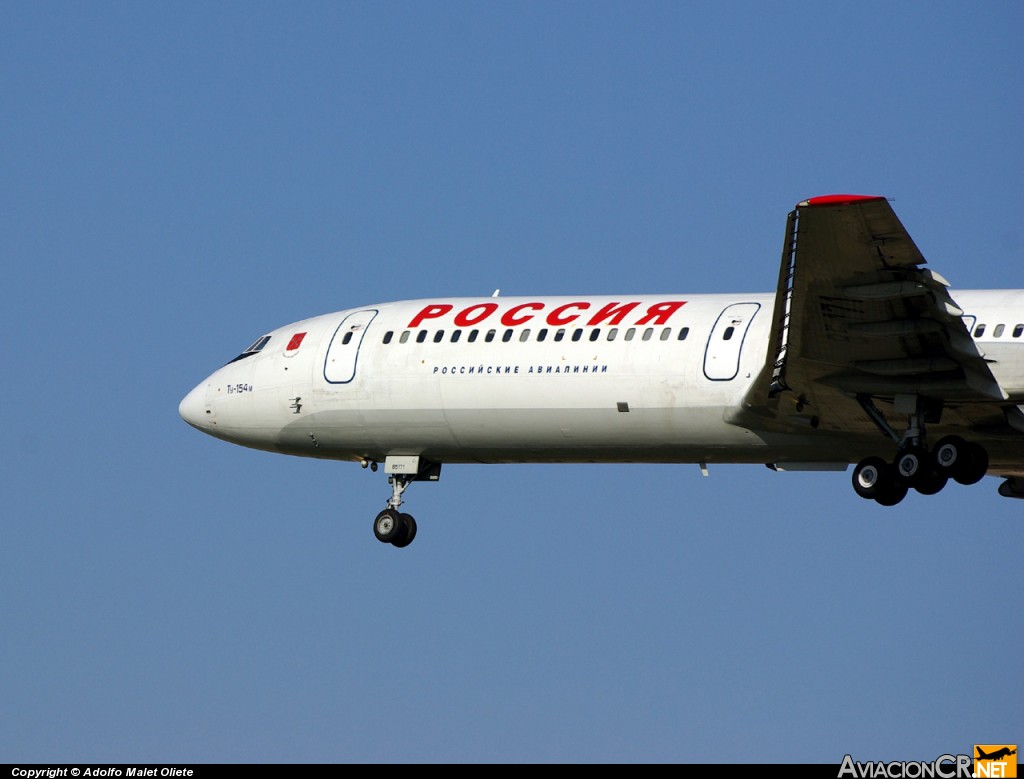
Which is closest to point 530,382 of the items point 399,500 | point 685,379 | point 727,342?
point 685,379

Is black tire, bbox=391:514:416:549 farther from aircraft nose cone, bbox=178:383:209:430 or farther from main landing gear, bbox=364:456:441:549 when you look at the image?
aircraft nose cone, bbox=178:383:209:430

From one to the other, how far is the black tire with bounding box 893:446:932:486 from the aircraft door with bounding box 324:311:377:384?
1117 cm

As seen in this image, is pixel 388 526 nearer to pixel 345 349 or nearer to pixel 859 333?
pixel 345 349

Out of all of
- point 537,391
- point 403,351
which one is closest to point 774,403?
point 537,391

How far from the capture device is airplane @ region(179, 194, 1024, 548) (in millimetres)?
34281

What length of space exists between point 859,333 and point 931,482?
316 cm

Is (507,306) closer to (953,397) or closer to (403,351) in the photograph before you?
(403,351)

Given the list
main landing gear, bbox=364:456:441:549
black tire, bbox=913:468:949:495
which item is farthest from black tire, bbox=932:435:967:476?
main landing gear, bbox=364:456:441:549

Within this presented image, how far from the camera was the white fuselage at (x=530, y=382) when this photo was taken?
37.8 metres

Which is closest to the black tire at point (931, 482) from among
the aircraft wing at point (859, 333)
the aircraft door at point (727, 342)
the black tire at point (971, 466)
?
the black tire at point (971, 466)

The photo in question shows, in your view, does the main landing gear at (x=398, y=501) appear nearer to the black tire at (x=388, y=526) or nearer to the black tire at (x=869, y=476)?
the black tire at (x=388, y=526)

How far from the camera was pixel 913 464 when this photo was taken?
3628cm

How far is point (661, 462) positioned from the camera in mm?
39562

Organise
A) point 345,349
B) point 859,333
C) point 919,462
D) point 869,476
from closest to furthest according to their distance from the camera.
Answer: point 859,333, point 919,462, point 869,476, point 345,349
